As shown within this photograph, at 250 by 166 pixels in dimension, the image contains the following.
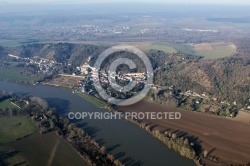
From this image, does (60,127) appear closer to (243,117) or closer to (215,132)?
(215,132)

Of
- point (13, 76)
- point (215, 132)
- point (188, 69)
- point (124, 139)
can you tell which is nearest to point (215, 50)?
point (188, 69)

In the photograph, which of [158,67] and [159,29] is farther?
[159,29]

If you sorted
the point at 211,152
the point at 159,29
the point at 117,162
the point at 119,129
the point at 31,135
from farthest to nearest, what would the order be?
the point at 159,29, the point at 119,129, the point at 31,135, the point at 211,152, the point at 117,162

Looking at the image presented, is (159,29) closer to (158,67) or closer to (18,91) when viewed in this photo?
(158,67)

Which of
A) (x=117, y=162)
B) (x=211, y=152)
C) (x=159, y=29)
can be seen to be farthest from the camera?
(x=159, y=29)

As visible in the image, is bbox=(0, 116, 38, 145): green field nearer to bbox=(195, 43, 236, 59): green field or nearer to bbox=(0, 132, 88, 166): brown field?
bbox=(0, 132, 88, 166): brown field

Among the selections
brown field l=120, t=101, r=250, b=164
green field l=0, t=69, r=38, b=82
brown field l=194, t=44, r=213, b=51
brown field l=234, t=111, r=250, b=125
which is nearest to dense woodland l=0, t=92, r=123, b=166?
brown field l=120, t=101, r=250, b=164

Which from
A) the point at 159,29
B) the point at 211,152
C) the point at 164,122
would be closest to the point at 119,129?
the point at 164,122
